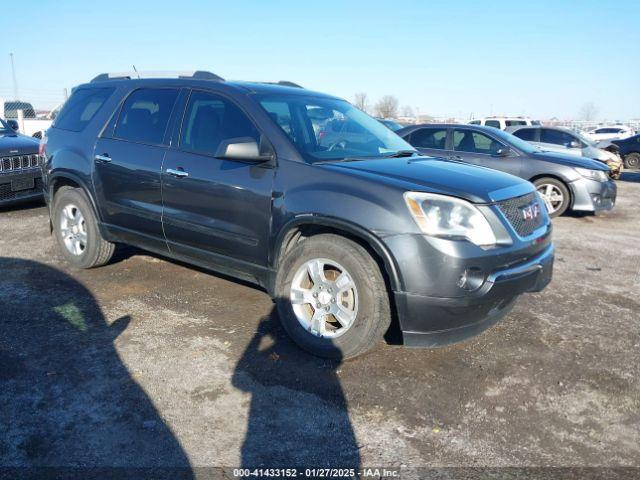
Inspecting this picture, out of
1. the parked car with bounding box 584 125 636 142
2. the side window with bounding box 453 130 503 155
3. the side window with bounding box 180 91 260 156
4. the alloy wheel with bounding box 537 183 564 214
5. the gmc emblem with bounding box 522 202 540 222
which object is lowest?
the alloy wheel with bounding box 537 183 564 214

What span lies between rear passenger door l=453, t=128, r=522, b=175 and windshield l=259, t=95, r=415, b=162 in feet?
15.4

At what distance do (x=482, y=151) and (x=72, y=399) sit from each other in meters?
7.94

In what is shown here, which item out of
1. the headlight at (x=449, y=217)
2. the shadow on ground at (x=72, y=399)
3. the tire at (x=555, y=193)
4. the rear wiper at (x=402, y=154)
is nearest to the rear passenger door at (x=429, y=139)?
the tire at (x=555, y=193)

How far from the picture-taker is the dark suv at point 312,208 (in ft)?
10.5

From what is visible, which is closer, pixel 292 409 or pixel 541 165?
pixel 292 409

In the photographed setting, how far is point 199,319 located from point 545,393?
257 cm

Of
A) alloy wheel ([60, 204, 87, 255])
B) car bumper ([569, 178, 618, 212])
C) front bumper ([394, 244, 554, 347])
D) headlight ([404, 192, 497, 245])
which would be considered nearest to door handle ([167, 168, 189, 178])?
alloy wheel ([60, 204, 87, 255])

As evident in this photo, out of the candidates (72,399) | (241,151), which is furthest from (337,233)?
(72,399)

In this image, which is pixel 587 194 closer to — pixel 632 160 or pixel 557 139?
pixel 557 139

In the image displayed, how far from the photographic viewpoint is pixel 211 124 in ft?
13.8

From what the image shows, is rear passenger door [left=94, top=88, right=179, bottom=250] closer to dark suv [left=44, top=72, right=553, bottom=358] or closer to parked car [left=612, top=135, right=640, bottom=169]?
dark suv [left=44, top=72, right=553, bottom=358]

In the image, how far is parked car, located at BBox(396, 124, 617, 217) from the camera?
8.73m

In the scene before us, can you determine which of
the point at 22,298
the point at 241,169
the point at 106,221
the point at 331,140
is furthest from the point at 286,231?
the point at 22,298

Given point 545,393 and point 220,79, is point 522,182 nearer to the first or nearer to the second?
point 545,393
